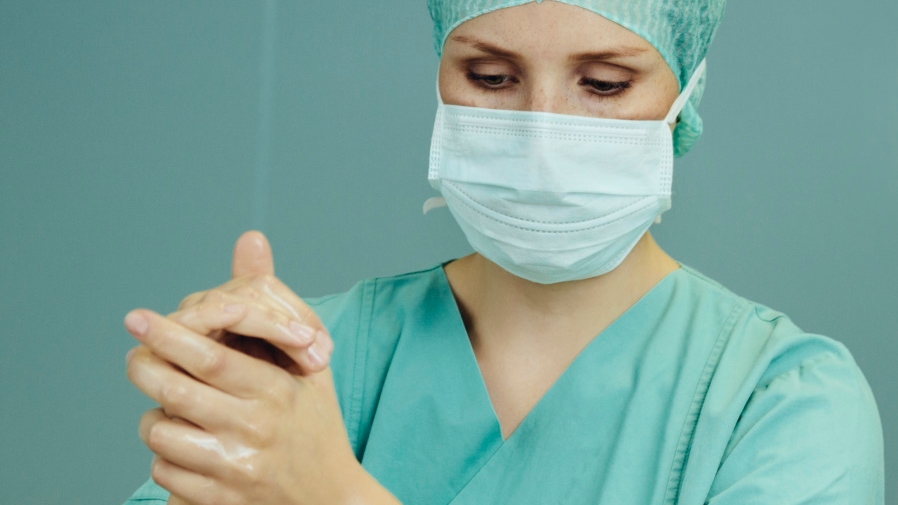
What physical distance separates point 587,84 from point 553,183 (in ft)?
0.39

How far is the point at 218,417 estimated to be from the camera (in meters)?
0.88

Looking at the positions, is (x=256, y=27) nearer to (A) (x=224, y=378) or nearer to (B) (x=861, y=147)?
(B) (x=861, y=147)

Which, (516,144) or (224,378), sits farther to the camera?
(516,144)

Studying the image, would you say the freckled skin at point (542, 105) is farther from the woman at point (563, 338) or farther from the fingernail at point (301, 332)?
the fingernail at point (301, 332)

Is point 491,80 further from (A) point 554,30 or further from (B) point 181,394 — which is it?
(B) point 181,394

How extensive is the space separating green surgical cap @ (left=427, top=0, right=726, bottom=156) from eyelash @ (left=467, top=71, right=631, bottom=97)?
0.06 meters

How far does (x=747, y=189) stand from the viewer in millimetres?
1914

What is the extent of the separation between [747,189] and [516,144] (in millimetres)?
825

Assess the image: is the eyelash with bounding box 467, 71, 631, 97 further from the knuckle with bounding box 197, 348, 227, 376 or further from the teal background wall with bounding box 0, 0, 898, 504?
the teal background wall with bounding box 0, 0, 898, 504

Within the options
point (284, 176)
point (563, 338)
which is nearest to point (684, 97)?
point (563, 338)

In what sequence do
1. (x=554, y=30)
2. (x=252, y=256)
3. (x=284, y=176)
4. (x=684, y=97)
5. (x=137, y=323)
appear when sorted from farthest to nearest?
(x=284, y=176) < (x=684, y=97) < (x=554, y=30) < (x=252, y=256) < (x=137, y=323)

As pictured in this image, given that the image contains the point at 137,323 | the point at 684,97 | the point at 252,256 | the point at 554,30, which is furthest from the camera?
the point at 684,97

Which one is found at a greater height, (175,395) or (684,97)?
(684,97)

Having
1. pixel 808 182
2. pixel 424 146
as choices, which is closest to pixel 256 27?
pixel 424 146
